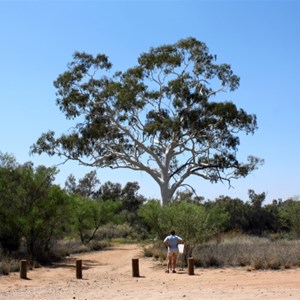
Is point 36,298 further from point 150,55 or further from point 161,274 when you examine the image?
point 150,55

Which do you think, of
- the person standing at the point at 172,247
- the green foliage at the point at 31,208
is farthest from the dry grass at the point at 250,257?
the green foliage at the point at 31,208

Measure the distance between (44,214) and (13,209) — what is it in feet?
4.65

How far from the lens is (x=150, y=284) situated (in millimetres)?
16484

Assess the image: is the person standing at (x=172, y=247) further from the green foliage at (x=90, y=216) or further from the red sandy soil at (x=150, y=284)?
the green foliage at (x=90, y=216)

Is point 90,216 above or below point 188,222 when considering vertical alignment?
above

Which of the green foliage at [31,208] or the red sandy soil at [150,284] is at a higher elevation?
the green foliage at [31,208]

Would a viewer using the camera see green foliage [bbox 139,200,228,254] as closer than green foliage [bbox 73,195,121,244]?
Yes

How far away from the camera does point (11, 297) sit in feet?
47.9

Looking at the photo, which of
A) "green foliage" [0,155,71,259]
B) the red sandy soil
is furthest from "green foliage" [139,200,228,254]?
"green foliage" [0,155,71,259]


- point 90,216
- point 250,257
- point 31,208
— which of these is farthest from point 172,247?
point 90,216

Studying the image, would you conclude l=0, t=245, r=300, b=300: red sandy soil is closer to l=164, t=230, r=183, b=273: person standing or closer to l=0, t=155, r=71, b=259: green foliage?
l=164, t=230, r=183, b=273: person standing

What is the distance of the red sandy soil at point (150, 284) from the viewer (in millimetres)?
13960

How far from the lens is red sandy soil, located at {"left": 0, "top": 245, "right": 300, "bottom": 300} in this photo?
13960 mm

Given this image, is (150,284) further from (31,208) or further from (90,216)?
(90,216)
